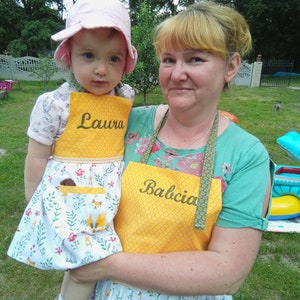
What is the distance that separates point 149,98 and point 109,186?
1210cm

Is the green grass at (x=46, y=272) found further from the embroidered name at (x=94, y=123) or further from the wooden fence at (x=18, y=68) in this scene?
the wooden fence at (x=18, y=68)

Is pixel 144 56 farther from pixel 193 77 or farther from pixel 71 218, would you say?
pixel 71 218

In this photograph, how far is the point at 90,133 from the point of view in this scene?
57.2 inches

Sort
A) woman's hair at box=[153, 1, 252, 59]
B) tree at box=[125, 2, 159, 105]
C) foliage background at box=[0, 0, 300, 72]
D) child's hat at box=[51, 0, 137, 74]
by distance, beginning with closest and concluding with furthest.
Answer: woman's hair at box=[153, 1, 252, 59] → child's hat at box=[51, 0, 137, 74] → tree at box=[125, 2, 159, 105] → foliage background at box=[0, 0, 300, 72]

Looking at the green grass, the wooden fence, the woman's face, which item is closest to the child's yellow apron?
the woman's face

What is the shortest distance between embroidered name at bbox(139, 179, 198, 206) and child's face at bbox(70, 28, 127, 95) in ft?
1.73

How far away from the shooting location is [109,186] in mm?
1350

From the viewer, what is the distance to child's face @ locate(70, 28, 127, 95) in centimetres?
143

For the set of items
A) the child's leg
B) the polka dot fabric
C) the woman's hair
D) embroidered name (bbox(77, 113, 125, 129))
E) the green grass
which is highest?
the woman's hair

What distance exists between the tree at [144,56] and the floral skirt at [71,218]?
26.4ft

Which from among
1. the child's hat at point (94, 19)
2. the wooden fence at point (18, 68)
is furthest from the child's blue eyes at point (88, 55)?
the wooden fence at point (18, 68)

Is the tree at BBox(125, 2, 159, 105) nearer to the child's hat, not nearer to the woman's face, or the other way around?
the child's hat

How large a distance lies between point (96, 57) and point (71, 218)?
0.74 metres

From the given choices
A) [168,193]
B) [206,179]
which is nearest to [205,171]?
[206,179]
